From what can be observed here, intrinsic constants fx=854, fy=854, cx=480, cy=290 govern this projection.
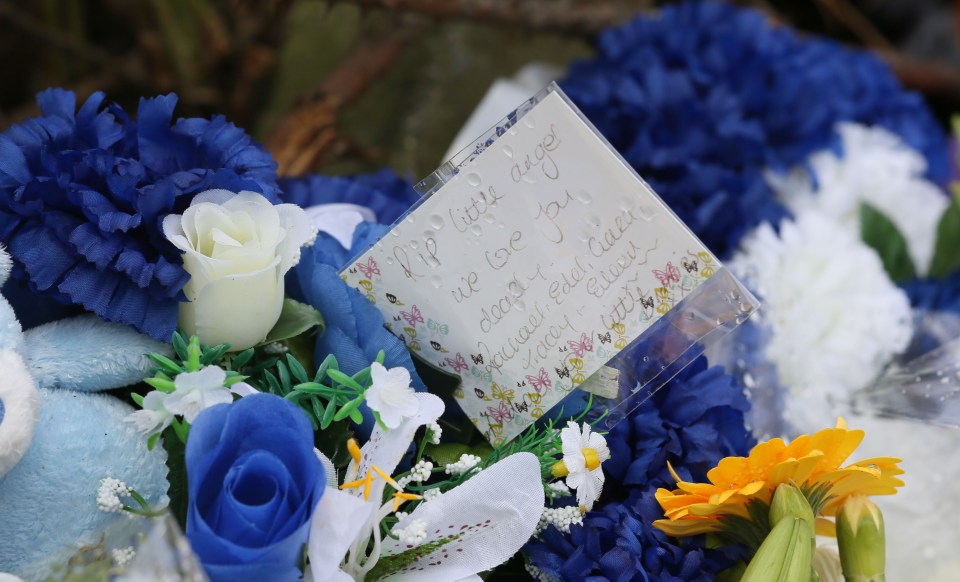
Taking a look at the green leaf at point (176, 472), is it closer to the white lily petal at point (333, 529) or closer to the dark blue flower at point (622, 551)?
the white lily petal at point (333, 529)

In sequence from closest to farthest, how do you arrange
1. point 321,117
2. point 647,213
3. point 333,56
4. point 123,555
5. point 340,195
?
point 123,555 → point 647,213 → point 340,195 → point 321,117 → point 333,56

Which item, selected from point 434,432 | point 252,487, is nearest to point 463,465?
point 434,432

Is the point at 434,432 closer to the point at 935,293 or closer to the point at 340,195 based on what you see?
the point at 340,195

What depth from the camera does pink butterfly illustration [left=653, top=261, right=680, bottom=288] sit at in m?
0.53

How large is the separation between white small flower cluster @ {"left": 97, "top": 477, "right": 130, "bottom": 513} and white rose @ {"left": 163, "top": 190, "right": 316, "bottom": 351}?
0.10 m

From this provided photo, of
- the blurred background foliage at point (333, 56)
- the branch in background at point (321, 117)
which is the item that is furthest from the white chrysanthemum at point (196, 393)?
the blurred background foliage at point (333, 56)

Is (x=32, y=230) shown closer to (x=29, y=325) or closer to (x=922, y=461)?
(x=29, y=325)

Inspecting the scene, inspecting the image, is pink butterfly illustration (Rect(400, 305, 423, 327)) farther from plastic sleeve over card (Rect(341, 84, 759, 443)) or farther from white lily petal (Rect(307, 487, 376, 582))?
white lily petal (Rect(307, 487, 376, 582))

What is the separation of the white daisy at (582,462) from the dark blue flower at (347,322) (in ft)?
0.34

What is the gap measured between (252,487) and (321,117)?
0.58 m

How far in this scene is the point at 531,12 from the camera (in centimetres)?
116

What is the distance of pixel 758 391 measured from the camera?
75 cm

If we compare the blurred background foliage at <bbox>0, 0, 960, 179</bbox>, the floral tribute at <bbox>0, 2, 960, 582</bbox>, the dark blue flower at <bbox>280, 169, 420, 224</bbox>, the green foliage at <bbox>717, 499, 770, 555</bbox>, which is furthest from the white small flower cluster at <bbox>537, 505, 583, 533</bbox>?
the blurred background foliage at <bbox>0, 0, 960, 179</bbox>

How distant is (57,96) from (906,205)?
90 centimetres
